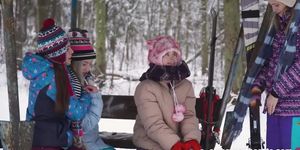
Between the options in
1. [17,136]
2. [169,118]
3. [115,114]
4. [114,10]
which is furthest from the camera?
[114,10]

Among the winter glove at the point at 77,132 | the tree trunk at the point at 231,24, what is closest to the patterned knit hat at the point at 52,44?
the winter glove at the point at 77,132

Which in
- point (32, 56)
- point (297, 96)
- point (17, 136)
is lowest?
point (17, 136)

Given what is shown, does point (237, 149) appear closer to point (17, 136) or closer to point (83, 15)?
point (17, 136)

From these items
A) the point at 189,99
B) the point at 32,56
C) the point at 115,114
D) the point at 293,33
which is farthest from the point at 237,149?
the point at 32,56

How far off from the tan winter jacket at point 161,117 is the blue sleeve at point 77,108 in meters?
0.38

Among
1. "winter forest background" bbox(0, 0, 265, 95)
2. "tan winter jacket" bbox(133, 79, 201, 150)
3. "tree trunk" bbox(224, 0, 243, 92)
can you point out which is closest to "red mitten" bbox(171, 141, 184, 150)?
"tan winter jacket" bbox(133, 79, 201, 150)

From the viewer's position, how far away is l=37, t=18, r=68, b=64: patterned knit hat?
10.6 ft

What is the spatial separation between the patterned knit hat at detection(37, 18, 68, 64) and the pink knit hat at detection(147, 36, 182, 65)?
65 centimetres

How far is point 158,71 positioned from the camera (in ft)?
11.0

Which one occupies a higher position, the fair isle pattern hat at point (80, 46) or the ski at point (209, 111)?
the fair isle pattern hat at point (80, 46)

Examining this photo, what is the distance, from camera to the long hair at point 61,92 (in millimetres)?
3146

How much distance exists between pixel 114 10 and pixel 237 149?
1642 cm

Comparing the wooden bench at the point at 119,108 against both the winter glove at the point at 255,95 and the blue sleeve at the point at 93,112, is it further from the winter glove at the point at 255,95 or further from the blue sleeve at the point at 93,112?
the winter glove at the point at 255,95

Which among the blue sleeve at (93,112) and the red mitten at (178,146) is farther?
the blue sleeve at (93,112)
